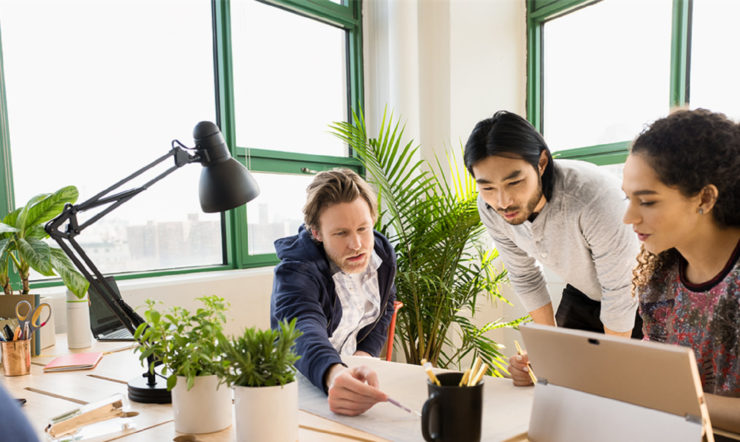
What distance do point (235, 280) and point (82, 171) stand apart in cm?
92

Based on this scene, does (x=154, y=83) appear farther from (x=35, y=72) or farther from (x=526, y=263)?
(x=526, y=263)

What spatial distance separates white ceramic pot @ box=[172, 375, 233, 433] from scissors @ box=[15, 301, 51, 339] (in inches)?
29.2

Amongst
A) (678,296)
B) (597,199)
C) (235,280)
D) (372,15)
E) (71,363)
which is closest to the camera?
(678,296)

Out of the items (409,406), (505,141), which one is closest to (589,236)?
(505,141)

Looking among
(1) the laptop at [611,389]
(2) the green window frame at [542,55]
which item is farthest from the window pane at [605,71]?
(1) the laptop at [611,389]

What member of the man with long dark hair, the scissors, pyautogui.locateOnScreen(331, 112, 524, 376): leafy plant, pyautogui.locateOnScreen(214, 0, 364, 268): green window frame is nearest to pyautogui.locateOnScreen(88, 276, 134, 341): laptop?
the scissors

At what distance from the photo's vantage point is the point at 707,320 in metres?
1.16

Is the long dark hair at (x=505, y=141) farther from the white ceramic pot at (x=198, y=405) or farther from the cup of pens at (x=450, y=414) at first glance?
the white ceramic pot at (x=198, y=405)

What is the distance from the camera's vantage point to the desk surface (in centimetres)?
89

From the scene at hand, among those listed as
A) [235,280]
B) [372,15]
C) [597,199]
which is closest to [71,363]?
[235,280]

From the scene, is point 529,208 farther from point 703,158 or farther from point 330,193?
point 330,193

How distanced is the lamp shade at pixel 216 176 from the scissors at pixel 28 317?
62 centimetres

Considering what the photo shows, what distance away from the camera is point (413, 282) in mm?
2711

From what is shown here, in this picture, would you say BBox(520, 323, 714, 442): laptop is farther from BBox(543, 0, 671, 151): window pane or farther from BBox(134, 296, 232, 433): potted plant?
BBox(543, 0, 671, 151): window pane
